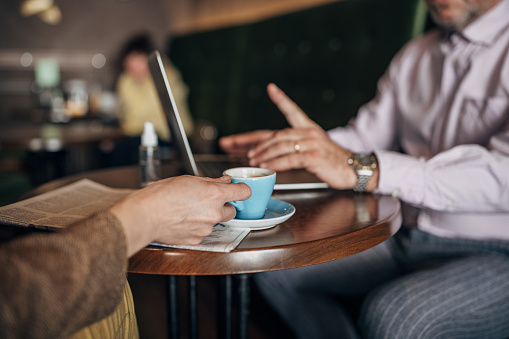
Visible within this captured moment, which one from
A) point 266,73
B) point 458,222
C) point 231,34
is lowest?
point 458,222

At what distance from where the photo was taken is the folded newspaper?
1.74 feet

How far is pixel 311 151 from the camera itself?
800 millimetres

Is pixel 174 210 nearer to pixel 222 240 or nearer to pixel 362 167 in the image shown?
pixel 222 240

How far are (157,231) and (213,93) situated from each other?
98.2 inches

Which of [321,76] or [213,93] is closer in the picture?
[321,76]

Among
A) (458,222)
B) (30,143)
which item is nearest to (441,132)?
(458,222)

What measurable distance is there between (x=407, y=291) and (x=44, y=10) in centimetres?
399

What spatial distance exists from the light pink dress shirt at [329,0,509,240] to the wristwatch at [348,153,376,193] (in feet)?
0.08

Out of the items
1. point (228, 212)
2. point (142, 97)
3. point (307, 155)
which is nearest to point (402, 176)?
point (307, 155)

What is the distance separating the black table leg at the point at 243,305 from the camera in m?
0.78

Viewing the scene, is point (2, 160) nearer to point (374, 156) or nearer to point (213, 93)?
point (213, 93)

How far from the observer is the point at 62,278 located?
1.26ft

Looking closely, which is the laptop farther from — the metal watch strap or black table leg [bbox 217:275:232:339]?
black table leg [bbox 217:275:232:339]

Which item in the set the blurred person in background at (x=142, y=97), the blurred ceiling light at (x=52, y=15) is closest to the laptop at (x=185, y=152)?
the blurred person in background at (x=142, y=97)
